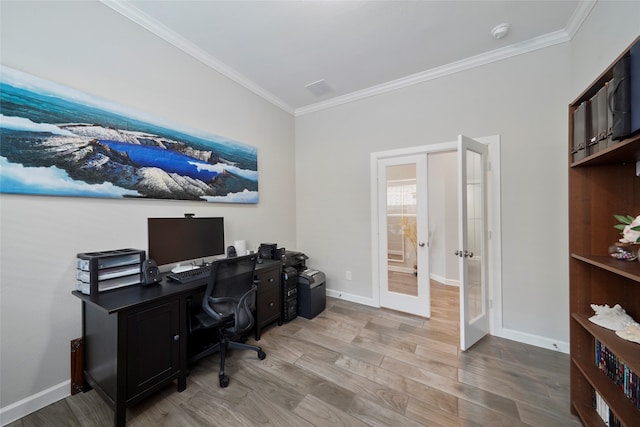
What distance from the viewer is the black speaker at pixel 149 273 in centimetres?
178

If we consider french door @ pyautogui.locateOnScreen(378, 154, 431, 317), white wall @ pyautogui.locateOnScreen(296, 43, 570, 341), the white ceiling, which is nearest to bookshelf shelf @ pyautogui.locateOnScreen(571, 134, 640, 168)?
white wall @ pyautogui.locateOnScreen(296, 43, 570, 341)

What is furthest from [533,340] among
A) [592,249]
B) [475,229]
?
[592,249]

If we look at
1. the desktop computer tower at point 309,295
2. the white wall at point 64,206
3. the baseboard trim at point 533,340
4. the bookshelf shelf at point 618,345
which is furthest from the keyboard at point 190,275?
the baseboard trim at point 533,340

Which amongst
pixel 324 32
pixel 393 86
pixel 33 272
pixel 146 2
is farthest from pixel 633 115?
pixel 33 272

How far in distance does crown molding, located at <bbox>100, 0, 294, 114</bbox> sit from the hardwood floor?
3022mm

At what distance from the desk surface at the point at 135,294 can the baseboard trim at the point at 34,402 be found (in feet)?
2.23

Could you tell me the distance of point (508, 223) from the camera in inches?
96.4

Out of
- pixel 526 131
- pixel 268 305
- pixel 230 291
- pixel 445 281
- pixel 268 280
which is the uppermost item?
pixel 526 131

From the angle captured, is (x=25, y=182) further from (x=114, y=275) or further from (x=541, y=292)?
(x=541, y=292)

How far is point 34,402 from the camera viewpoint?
154 cm

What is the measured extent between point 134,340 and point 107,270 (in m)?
0.54

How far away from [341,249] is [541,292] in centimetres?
226

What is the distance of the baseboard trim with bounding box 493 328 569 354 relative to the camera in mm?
2215

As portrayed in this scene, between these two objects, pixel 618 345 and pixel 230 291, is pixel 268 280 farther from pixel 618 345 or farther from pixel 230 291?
pixel 618 345
